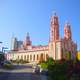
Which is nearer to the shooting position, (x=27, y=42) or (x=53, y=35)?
(x=53, y=35)

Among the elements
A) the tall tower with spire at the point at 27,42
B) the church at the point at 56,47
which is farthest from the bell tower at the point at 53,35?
the tall tower with spire at the point at 27,42

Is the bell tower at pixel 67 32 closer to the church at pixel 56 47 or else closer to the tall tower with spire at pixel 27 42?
the church at pixel 56 47

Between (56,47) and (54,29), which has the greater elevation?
(54,29)

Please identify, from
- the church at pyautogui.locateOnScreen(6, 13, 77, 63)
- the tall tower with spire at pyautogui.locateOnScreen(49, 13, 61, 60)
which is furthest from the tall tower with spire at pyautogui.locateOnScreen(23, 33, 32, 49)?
the tall tower with spire at pyautogui.locateOnScreen(49, 13, 61, 60)

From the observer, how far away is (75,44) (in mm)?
101750

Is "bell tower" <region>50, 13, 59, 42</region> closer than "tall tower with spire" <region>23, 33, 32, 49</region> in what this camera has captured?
Yes

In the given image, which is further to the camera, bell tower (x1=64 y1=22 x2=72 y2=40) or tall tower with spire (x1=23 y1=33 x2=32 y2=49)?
tall tower with spire (x1=23 y1=33 x2=32 y2=49)

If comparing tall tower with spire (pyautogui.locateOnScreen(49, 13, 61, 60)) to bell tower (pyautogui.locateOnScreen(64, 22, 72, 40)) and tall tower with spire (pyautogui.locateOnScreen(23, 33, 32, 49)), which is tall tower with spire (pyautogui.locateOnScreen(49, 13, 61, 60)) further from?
tall tower with spire (pyautogui.locateOnScreen(23, 33, 32, 49))

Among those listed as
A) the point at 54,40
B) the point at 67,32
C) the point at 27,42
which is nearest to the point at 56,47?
the point at 54,40

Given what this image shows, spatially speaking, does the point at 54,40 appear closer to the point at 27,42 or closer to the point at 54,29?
the point at 54,29

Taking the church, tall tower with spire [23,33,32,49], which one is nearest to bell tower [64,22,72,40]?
the church

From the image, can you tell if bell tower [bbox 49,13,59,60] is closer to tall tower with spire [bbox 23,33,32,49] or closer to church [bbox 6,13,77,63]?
church [bbox 6,13,77,63]

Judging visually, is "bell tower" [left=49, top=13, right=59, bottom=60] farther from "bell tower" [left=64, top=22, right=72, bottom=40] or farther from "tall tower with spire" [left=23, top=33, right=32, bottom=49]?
"tall tower with spire" [left=23, top=33, right=32, bottom=49]

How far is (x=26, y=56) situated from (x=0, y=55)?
152 ft
